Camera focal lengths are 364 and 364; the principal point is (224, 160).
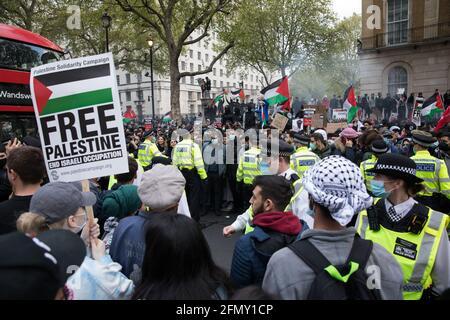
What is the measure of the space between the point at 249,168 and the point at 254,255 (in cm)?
540

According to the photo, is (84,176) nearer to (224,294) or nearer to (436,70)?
(224,294)

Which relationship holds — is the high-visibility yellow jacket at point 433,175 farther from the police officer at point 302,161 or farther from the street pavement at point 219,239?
the street pavement at point 219,239

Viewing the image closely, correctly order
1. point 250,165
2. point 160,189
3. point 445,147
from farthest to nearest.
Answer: point 250,165, point 445,147, point 160,189

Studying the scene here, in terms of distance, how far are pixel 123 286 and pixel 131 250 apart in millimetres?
573

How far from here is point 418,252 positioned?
2.42 metres

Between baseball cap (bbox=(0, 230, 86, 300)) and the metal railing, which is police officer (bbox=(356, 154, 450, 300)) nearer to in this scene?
baseball cap (bbox=(0, 230, 86, 300))

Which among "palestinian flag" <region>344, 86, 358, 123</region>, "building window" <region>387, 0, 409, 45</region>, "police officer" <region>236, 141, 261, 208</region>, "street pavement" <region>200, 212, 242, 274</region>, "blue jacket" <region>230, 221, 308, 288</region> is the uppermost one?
"building window" <region>387, 0, 409, 45</region>

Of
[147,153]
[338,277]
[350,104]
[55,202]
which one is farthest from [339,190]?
[350,104]

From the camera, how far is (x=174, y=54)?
24.0 m

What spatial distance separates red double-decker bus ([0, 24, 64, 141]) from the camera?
8719 millimetres

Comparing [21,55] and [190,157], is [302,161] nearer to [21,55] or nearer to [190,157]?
[190,157]

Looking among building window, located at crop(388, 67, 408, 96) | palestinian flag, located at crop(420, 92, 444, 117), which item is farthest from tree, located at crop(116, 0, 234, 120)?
palestinian flag, located at crop(420, 92, 444, 117)

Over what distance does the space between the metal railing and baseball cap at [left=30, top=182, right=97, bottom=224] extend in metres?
27.4

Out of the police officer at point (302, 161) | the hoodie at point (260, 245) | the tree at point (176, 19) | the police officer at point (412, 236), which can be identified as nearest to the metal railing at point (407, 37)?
the tree at point (176, 19)
